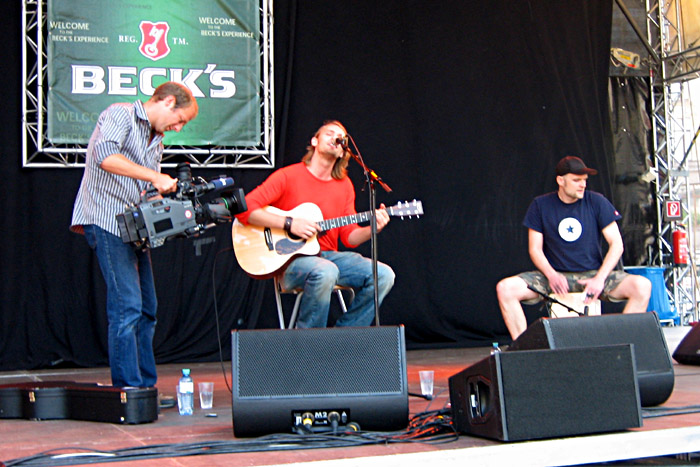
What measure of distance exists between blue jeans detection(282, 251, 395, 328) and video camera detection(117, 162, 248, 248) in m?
0.72

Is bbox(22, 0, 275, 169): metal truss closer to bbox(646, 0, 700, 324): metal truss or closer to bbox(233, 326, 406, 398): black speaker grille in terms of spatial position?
bbox(233, 326, 406, 398): black speaker grille

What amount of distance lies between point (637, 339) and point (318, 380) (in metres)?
1.24

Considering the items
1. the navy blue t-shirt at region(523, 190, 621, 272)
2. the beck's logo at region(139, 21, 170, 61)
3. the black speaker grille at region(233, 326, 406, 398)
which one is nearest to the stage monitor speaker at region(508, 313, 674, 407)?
the black speaker grille at region(233, 326, 406, 398)

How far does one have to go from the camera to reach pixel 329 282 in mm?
3869

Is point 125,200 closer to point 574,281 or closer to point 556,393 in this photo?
point 556,393

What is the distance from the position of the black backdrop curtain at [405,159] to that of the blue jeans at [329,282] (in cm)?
164

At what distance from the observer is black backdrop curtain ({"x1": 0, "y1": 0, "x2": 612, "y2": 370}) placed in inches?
209

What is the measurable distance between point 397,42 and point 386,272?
265 centimetres

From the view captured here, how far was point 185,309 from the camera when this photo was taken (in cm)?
559

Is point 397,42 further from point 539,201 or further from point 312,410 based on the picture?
point 312,410

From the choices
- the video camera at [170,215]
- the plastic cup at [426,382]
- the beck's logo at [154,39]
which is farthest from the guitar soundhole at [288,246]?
the beck's logo at [154,39]

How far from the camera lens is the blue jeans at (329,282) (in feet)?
12.7

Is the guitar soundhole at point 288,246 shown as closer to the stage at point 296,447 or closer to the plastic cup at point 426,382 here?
the plastic cup at point 426,382

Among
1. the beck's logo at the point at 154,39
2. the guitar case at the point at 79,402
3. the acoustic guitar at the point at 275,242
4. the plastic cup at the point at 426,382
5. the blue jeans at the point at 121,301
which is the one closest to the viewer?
the guitar case at the point at 79,402
